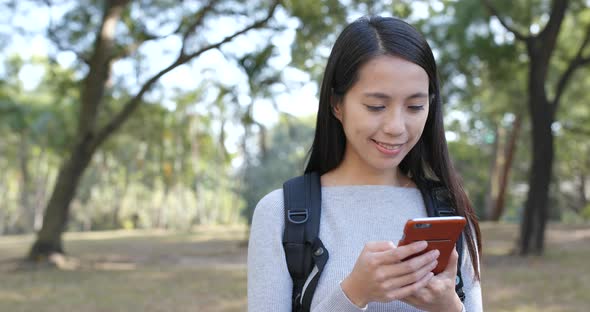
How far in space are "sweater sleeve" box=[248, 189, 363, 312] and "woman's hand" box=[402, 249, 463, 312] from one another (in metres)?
0.25

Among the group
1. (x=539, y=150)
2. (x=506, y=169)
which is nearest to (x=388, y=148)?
(x=539, y=150)

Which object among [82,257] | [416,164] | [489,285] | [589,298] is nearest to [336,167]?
[416,164]

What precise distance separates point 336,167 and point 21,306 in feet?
26.1

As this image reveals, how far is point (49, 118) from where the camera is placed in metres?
26.4

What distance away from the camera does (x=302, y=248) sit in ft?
5.55

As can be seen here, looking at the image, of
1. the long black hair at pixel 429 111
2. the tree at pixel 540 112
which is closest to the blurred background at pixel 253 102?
the tree at pixel 540 112

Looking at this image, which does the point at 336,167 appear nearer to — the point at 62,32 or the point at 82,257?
the point at 62,32

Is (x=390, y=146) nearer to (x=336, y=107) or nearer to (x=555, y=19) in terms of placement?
(x=336, y=107)

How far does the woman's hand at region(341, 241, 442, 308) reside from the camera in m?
1.41

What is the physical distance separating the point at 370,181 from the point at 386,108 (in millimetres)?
283

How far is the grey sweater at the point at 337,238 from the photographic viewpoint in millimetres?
1676

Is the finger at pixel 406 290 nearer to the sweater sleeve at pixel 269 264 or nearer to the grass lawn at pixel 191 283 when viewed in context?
the sweater sleeve at pixel 269 264

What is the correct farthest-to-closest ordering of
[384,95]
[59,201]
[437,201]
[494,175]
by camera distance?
[494,175] → [59,201] → [437,201] → [384,95]

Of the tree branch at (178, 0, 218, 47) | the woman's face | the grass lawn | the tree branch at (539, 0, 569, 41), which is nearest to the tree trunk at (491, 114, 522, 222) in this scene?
the grass lawn
